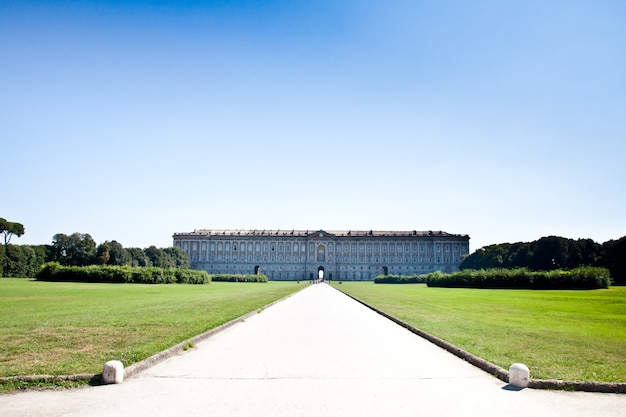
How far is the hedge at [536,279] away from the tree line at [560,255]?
26.7 meters

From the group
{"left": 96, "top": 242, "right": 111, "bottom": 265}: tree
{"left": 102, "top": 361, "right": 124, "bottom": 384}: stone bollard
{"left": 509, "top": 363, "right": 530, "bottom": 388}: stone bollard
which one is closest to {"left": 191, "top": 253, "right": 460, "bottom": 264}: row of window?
{"left": 96, "top": 242, "right": 111, "bottom": 265}: tree

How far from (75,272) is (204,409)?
2156 inches

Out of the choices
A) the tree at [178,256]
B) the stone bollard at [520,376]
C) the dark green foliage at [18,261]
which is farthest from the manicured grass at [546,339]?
the tree at [178,256]

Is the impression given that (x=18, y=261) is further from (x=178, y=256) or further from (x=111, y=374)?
(x=111, y=374)

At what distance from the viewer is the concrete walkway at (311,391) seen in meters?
6.33

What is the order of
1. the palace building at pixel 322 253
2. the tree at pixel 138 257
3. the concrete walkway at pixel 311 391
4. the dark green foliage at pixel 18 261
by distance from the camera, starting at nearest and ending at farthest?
the concrete walkway at pixel 311 391 < the dark green foliage at pixel 18 261 < the tree at pixel 138 257 < the palace building at pixel 322 253

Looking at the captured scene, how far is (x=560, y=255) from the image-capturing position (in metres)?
92.8

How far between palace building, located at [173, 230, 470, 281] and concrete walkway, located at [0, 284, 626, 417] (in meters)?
133

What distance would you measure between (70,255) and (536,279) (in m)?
85.3

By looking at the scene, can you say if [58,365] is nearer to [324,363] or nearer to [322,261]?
[324,363]

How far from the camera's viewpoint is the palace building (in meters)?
143

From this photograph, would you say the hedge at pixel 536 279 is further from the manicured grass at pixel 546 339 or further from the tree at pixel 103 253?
the tree at pixel 103 253

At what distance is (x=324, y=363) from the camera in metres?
9.56

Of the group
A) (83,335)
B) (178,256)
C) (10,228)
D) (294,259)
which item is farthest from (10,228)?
(83,335)
